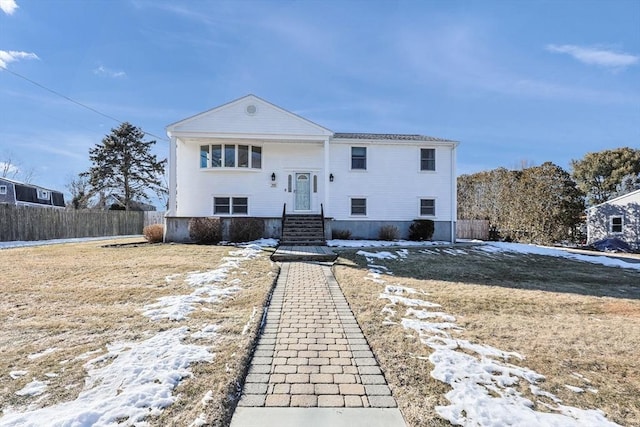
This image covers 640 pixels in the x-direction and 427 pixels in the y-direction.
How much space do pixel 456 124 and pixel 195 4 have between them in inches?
642

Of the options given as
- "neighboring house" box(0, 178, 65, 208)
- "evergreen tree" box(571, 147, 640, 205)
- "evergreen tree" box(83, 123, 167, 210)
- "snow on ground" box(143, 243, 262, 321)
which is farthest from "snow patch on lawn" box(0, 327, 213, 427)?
"evergreen tree" box(571, 147, 640, 205)

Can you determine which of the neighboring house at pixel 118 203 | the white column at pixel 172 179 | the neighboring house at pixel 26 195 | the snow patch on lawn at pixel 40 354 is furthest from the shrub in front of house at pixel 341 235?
the neighboring house at pixel 26 195

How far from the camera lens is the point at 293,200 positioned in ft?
57.9

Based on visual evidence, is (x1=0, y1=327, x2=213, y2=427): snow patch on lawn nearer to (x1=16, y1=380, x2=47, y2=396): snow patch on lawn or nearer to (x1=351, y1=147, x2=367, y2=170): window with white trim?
(x1=16, y1=380, x2=47, y2=396): snow patch on lawn

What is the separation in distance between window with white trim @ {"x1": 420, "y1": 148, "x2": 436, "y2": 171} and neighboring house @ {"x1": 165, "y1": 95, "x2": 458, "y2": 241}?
2.2 inches

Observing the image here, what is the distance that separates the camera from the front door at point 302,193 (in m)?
17.7

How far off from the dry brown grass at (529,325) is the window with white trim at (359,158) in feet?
27.3

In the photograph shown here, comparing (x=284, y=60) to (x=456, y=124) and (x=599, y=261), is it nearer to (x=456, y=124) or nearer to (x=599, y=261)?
(x=456, y=124)

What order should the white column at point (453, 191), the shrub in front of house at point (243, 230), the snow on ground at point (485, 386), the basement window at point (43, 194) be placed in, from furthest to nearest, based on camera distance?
1. the basement window at point (43, 194)
2. the white column at point (453, 191)
3. the shrub in front of house at point (243, 230)
4. the snow on ground at point (485, 386)

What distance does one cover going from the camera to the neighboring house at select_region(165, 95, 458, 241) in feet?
54.2

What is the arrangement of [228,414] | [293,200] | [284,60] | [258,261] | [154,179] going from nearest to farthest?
[228,414] < [258,261] < [284,60] < [293,200] < [154,179]

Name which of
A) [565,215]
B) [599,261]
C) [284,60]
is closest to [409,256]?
[599,261]

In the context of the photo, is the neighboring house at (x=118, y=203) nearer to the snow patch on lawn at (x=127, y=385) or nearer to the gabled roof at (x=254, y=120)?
the gabled roof at (x=254, y=120)

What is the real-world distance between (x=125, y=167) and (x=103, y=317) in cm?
3428
